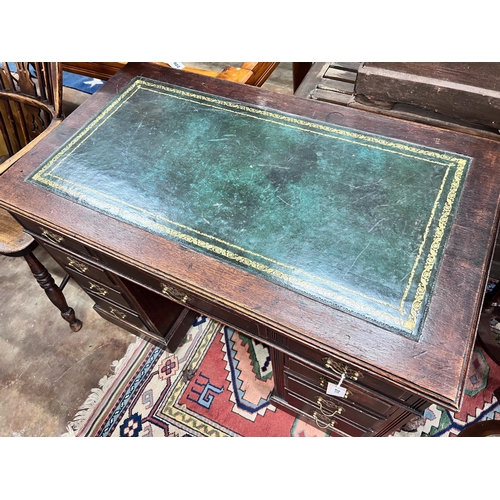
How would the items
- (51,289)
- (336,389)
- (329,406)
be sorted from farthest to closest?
(51,289)
(329,406)
(336,389)

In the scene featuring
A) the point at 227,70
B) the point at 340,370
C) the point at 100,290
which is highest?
the point at 227,70

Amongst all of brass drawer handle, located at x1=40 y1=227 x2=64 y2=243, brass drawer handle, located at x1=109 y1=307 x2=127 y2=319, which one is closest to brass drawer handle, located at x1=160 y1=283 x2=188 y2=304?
brass drawer handle, located at x1=40 y1=227 x2=64 y2=243

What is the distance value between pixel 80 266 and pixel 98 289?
250 millimetres

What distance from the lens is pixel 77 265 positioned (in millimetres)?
1522

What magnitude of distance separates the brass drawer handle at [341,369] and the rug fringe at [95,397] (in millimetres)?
1426

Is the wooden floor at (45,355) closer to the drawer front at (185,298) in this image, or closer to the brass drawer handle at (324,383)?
the drawer front at (185,298)

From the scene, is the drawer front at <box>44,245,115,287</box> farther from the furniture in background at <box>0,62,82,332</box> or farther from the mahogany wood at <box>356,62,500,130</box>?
the mahogany wood at <box>356,62,500,130</box>

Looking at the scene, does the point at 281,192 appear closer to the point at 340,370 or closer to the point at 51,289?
the point at 340,370

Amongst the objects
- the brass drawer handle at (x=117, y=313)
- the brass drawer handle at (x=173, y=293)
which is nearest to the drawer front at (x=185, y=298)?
the brass drawer handle at (x=173, y=293)

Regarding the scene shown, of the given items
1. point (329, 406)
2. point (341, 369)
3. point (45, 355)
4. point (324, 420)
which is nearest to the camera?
point (341, 369)

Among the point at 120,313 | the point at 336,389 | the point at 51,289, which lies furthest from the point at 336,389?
the point at 51,289

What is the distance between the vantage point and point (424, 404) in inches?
38.6

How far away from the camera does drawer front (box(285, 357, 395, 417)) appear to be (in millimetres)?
1120

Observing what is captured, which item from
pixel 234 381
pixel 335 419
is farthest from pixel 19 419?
pixel 335 419
